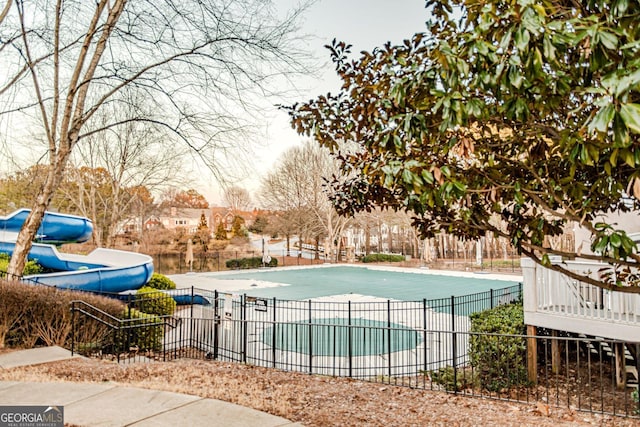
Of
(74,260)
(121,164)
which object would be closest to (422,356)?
(74,260)

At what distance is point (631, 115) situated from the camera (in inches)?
54.1

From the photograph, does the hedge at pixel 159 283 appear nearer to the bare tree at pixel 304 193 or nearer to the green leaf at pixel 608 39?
the green leaf at pixel 608 39

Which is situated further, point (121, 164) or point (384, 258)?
point (384, 258)

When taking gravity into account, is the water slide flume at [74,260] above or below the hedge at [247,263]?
above

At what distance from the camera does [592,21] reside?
181cm

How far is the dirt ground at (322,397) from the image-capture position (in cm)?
450

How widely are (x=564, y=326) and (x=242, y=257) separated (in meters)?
25.9

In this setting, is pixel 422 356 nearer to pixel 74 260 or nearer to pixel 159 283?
pixel 159 283

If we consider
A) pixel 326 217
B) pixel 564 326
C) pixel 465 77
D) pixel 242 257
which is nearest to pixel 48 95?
pixel 465 77

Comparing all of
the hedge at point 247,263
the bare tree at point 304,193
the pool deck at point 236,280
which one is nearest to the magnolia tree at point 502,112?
the pool deck at point 236,280

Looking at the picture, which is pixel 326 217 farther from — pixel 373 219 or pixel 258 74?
pixel 258 74

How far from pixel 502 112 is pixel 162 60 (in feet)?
27.6

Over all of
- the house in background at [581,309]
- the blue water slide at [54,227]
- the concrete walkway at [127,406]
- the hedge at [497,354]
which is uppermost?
Answer: the blue water slide at [54,227]

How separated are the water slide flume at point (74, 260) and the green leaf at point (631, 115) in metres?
12.4
